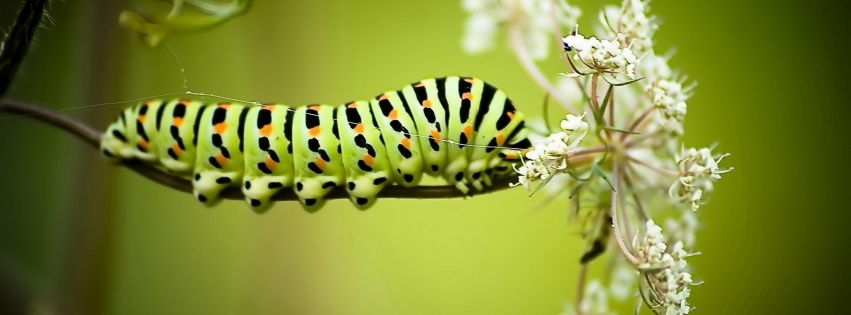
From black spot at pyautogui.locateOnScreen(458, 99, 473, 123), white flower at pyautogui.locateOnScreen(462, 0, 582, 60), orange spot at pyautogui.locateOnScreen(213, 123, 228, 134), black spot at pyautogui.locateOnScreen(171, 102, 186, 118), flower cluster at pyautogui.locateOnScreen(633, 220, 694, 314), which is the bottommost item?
flower cluster at pyautogui.locateOnScreen(633, 220, 694, 314)

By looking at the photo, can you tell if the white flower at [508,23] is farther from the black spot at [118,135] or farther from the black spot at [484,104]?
the black spot at [118,135]

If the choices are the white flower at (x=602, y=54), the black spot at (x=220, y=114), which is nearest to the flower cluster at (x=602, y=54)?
the white flower at (x=602, y=54)

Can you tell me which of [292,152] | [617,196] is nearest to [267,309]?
[292,152]

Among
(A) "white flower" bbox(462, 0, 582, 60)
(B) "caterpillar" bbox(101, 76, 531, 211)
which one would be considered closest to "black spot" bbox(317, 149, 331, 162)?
(B) "caterpillar" bbox(101, 76, 531, 211)

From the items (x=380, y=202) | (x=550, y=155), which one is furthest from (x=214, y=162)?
(x=550, y=155)

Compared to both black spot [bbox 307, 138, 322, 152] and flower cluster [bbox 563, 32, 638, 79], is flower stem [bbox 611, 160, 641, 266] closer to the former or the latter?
flower cluster [bbox 563, 32, 638, 79]

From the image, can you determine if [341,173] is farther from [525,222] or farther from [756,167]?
[756,167]
